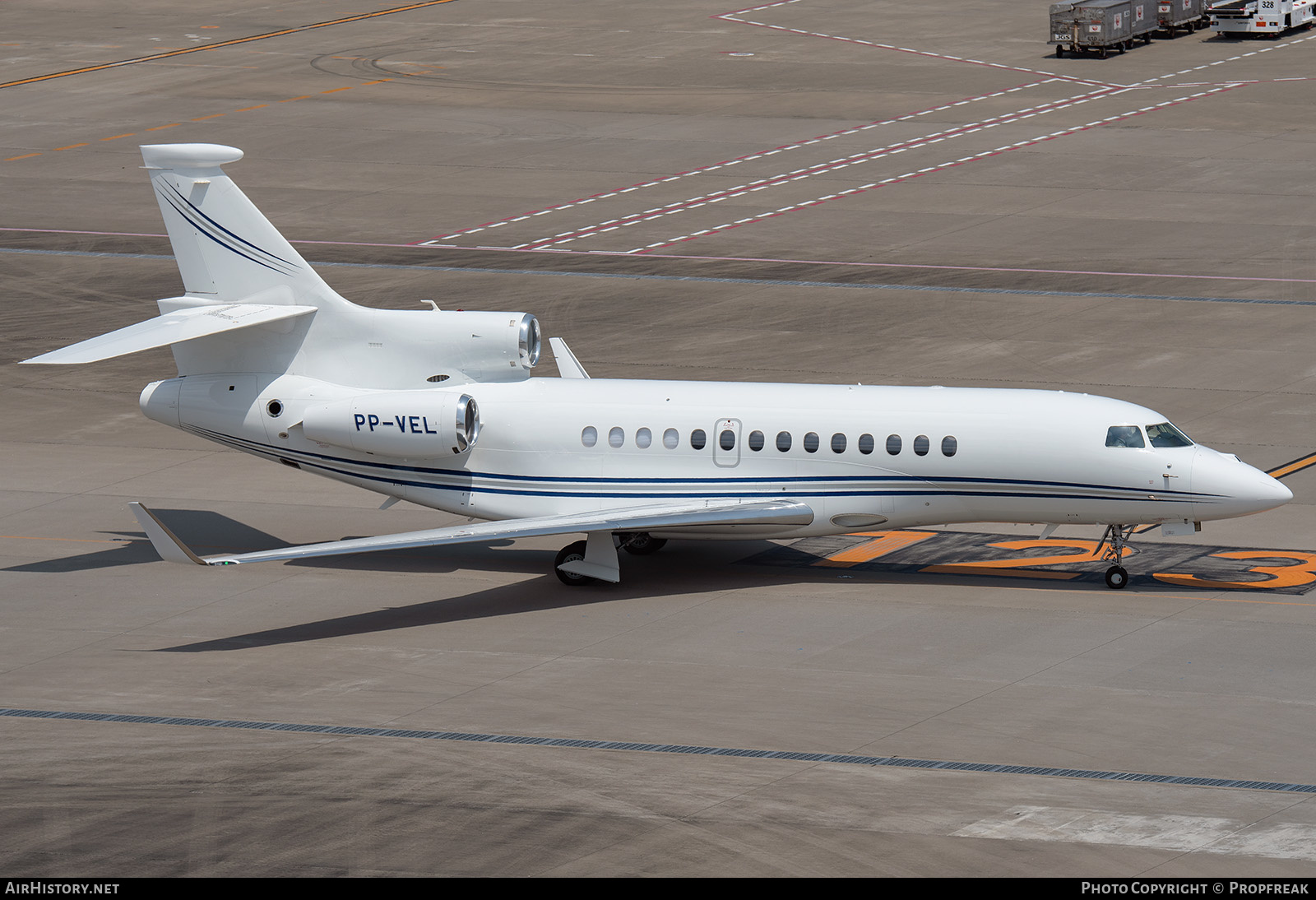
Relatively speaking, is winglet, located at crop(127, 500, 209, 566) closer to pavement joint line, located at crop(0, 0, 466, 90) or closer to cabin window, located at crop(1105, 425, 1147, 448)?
cabin window, located at crop(1105, 425, 1147, 448)

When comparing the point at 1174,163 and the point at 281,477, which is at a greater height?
the point at 1174,163

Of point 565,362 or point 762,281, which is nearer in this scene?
point 565,362

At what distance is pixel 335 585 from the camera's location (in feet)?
99.0

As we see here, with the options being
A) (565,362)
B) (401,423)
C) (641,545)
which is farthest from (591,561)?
(565,362)

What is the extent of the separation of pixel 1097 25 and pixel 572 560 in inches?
2085

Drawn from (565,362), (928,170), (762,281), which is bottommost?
(565,362)

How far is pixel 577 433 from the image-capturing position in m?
30.1

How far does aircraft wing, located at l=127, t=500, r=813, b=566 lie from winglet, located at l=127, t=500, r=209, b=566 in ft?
5.79

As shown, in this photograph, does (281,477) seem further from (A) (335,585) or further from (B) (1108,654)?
(B) (1108,654)

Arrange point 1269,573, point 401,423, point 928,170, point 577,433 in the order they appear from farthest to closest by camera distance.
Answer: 1. point 928,170
2. point 577,433
3. point 401,423
4. point 1269,573

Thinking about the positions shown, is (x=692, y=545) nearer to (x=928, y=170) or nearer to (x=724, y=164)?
(x=928, y=170)

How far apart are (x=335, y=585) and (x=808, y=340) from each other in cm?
1661

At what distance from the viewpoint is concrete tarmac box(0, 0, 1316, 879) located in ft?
68.4

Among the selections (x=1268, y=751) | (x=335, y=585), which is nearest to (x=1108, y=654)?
(x=1268, y=751)
